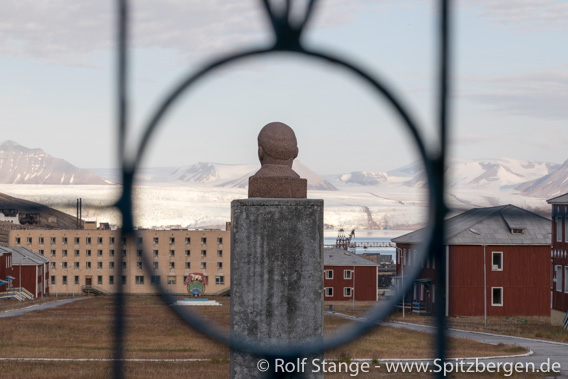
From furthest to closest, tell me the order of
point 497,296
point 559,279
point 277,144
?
point 497,296, point 559,279, point 277,144

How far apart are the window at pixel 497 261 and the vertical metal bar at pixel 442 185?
47586mm

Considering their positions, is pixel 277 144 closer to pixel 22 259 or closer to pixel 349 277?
pixel 349 277

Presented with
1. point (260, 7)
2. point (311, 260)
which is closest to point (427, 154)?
point (260, 7)

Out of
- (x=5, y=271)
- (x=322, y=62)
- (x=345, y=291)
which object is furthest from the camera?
(x=5, y=271)

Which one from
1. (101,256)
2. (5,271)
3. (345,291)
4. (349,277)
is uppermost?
(101,256)

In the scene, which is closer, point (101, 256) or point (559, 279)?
point (559, 279)

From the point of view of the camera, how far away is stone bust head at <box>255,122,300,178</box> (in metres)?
8.37

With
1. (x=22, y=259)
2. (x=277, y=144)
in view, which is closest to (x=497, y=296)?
(x=277, y=144)

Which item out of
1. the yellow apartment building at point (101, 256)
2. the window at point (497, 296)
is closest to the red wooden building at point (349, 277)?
the window at point (497, 296)

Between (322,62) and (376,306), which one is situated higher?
(322,62)

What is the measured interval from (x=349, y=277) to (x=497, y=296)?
89.4 ft

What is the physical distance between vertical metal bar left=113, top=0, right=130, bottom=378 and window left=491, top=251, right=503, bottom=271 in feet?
158

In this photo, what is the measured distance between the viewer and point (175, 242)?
394ft

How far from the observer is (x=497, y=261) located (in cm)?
5128
